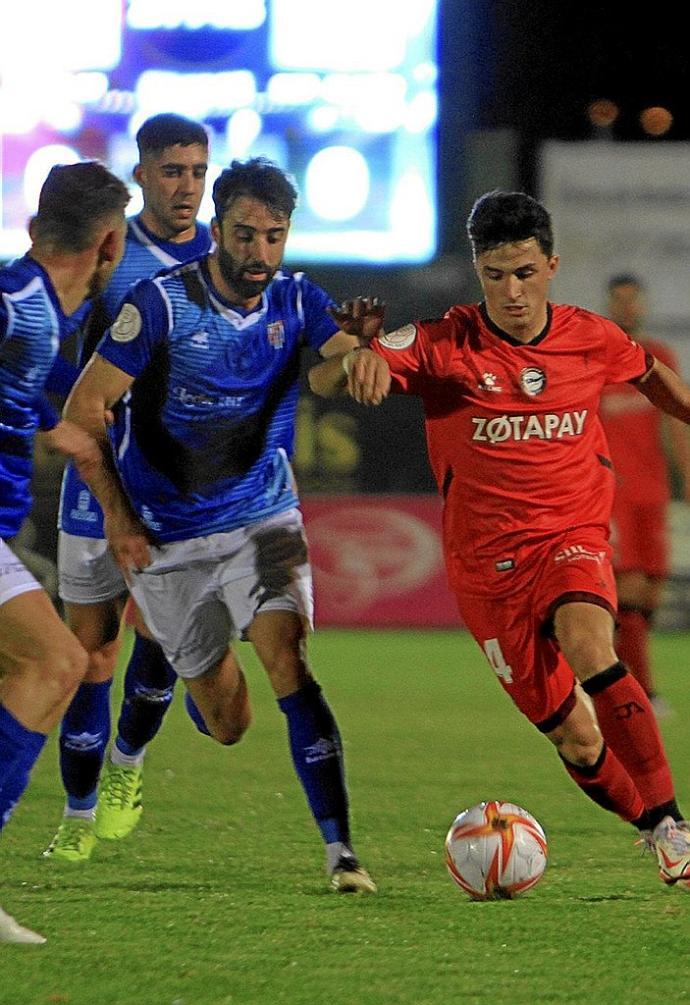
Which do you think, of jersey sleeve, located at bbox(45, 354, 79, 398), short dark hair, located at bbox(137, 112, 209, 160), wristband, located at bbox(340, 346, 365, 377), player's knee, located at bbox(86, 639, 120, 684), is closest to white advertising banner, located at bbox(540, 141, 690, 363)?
short dark hair, located at bbox(137, 112, 209, 160)

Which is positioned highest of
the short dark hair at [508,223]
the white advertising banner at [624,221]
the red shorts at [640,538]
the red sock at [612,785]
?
the short dark hair at [508,223]

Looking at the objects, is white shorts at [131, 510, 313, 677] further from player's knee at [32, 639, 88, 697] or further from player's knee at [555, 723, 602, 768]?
player's knee at [32, 639, 88, 697]

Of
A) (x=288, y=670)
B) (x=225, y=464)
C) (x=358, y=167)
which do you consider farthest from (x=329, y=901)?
(x=358, y=167)

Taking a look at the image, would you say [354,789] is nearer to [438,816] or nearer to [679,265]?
[438,816]

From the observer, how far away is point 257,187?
17.8ft

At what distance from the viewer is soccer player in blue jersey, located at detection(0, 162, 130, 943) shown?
465 cm

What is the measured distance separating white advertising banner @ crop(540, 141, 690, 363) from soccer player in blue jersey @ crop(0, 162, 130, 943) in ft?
38.4

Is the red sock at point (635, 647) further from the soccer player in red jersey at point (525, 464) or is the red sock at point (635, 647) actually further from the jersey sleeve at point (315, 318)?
the jersey sleeve at point (315, 318)

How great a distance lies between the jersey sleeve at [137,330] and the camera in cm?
543

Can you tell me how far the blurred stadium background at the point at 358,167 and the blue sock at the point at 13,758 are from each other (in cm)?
978

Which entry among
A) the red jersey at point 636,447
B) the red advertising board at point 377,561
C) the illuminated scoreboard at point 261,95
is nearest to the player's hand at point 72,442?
the red jersey at point 636,447

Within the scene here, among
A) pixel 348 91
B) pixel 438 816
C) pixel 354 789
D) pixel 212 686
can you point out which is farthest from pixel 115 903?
pixel 348 91

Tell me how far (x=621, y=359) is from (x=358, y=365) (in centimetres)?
94

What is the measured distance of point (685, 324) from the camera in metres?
16.3
